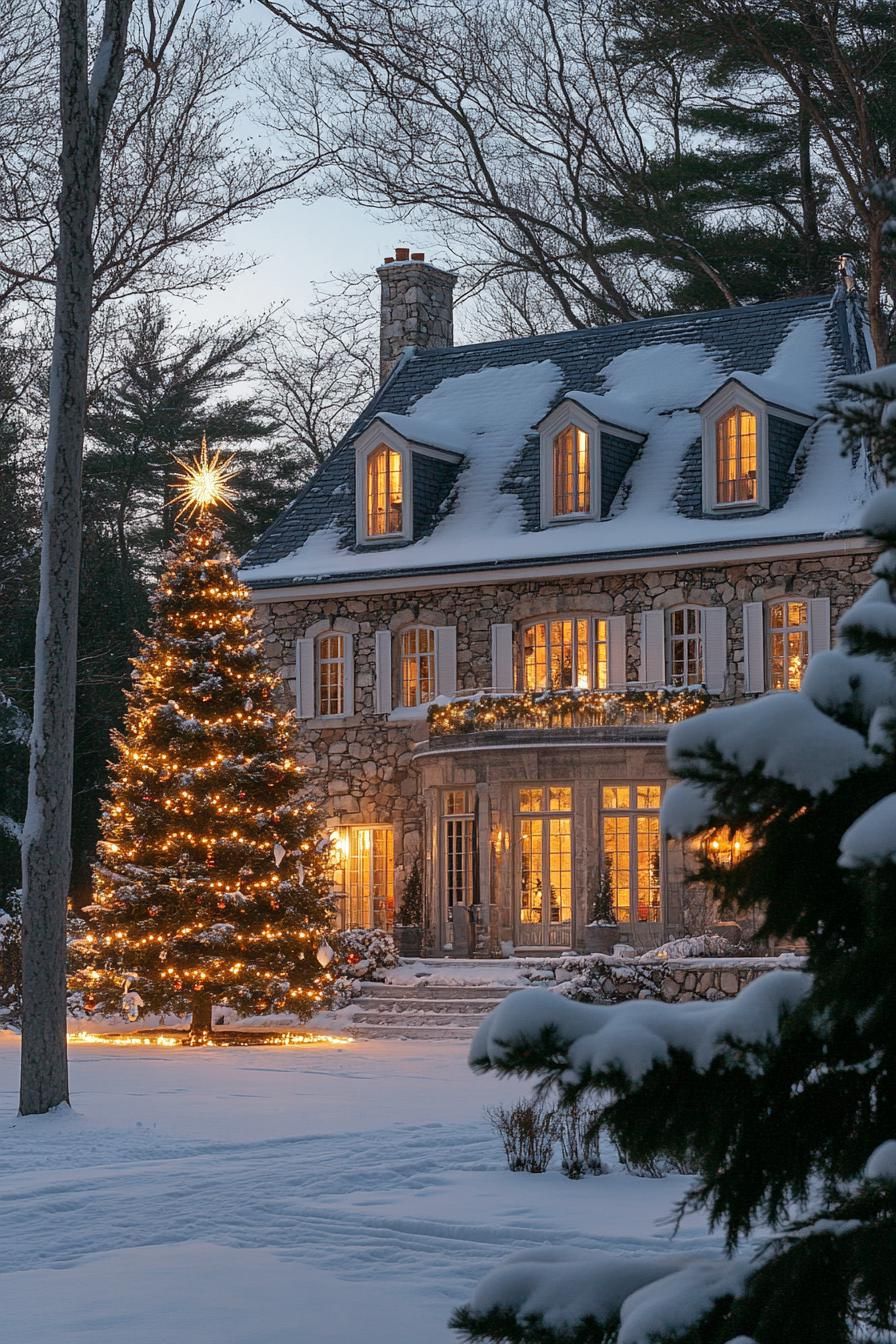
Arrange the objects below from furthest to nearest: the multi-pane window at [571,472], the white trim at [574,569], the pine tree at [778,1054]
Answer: the multi-pane window at [571,472] < the white trim at [574,569] < the pine tree at [778,1054]

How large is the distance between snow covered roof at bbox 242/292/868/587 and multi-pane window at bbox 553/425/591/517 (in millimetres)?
398

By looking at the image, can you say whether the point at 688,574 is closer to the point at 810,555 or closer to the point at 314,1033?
the point at 810,555

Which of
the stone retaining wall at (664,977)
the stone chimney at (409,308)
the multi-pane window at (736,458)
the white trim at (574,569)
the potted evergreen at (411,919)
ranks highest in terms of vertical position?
the stone chimney at (409,308)

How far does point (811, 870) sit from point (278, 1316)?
14.8 ft

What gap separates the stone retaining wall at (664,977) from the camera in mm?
21266

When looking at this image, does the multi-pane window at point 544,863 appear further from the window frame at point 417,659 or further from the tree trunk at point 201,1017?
the tree trunk at point 201,1017

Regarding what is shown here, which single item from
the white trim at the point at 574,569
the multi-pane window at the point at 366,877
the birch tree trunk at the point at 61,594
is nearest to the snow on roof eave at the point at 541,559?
the white trim at the point at 574,569

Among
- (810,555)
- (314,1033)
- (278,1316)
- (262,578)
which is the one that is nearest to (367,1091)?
(314,1033)

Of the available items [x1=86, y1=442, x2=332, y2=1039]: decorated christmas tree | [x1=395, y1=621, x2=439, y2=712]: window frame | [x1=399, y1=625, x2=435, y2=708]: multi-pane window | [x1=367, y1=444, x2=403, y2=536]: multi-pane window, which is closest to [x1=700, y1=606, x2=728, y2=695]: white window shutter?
[x1=395, y1=621, x2=439, y2=712]: window frame

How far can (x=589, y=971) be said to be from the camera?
71.5 ft

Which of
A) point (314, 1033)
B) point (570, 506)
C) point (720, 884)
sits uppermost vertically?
point (570, 506)

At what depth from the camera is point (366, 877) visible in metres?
27.1

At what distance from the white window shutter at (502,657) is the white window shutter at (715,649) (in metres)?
2.72

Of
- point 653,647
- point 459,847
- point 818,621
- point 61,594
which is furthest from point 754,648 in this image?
point 61,594
